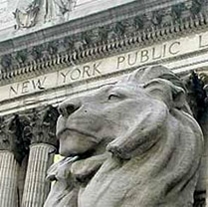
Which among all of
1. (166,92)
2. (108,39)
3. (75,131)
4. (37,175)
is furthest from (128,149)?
(37,175)

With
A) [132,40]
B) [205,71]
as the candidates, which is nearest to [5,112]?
[132,40]

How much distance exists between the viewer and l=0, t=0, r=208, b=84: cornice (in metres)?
20.0

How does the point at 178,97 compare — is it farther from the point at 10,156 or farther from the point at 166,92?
the point at 10,156

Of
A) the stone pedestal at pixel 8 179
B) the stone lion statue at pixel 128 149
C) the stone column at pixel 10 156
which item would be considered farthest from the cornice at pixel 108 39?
the stone lion statue at pixel 128 149

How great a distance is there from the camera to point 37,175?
71.0 ft

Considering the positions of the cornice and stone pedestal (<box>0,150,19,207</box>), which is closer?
the cornice

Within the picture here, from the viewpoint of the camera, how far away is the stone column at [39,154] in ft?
70.3

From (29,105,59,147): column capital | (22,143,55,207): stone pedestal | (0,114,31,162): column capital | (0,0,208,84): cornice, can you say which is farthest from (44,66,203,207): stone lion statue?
(0,114,31,162): column capital

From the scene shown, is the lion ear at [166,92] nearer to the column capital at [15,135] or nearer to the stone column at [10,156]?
the stone column at [10,156]

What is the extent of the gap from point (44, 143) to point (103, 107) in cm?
1772

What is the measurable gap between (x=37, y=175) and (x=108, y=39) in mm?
3682

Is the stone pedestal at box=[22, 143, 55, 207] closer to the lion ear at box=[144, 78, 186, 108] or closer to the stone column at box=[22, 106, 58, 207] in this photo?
the stone column at box=[22, 106, 58, 207]

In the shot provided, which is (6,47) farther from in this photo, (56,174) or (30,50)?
(56,174)

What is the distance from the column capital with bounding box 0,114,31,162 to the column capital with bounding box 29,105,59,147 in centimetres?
45
